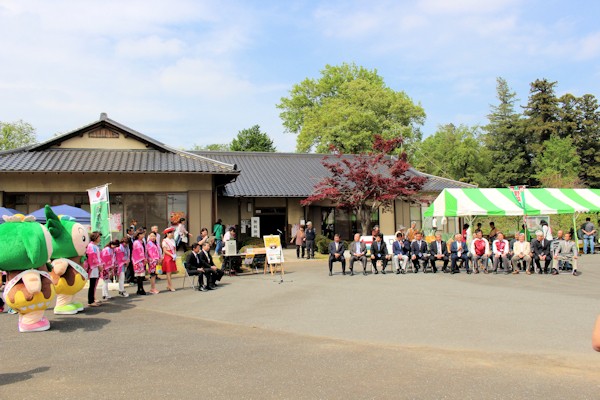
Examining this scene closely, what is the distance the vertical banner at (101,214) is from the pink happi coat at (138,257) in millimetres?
1311

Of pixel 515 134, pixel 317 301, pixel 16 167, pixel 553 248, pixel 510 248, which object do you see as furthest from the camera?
pixel 515 134

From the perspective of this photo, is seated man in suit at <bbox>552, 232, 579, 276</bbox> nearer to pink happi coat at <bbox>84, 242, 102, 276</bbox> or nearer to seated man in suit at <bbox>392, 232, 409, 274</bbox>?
seated man in suit at <bbox>392, 232, 409, 274</bbox>

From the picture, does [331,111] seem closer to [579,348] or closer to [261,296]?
[261,296]

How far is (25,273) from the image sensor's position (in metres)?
8.19

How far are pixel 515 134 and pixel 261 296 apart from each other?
1814 inches

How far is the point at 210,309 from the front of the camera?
1034 centimetres

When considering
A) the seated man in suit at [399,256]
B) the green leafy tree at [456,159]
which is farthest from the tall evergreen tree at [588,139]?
the seated man in suit at [399,256]

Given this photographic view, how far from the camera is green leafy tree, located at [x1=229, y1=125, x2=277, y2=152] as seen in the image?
174ft

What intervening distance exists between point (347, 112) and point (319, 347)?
38.1 meters

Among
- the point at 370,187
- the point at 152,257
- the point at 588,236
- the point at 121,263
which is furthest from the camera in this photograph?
the point at 588,236

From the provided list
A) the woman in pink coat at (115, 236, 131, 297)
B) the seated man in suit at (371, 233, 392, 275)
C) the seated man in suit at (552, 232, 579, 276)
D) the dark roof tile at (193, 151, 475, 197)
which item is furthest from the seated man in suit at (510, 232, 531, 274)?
the woman in pink coat at (115, 236, 131, 297)

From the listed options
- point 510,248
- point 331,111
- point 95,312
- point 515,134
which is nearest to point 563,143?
point 515,134

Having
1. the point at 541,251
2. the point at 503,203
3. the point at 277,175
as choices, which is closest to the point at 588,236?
the point at 503,203

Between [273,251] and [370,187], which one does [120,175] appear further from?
[370,187]
